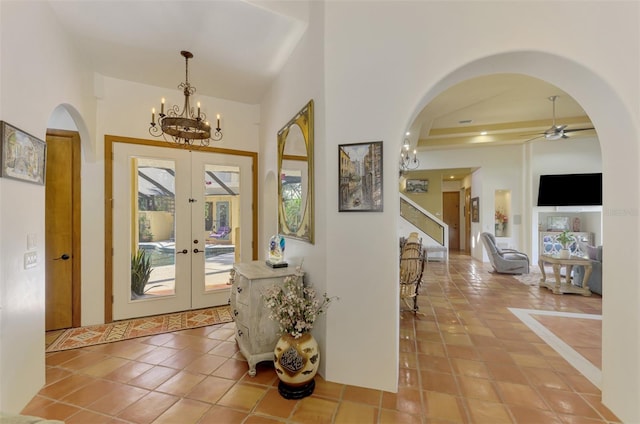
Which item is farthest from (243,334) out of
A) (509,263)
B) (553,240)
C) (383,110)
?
(553,240)

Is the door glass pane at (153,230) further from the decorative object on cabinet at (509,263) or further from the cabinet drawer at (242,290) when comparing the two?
the decorative object on cabinet at (509,263)

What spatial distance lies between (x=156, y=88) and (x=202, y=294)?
3102 mm

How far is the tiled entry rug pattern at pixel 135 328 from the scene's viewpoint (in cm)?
307

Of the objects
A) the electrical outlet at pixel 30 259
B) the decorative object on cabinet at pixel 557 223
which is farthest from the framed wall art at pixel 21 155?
the decorative object on cabinet at pixel 557 223

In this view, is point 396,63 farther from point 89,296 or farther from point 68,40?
point 89,296

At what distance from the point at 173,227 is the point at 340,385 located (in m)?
3.10

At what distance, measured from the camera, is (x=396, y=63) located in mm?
2223

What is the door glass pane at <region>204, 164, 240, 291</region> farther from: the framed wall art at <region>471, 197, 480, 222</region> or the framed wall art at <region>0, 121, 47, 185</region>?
the framed wall art at <region>471, 197, 480, 222</region>

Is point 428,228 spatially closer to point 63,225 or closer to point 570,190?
point 570,190

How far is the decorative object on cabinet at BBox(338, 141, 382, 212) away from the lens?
7.36ft

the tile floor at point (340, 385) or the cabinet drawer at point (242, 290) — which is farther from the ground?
the cabinet drawer at point (242, 290)

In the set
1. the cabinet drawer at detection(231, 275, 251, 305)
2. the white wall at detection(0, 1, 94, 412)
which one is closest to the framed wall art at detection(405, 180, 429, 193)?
the cabinet drawer at detection(231, 275, 251, 305)

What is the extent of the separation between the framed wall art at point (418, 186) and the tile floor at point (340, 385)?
717 cm

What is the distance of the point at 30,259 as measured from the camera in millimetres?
2145
